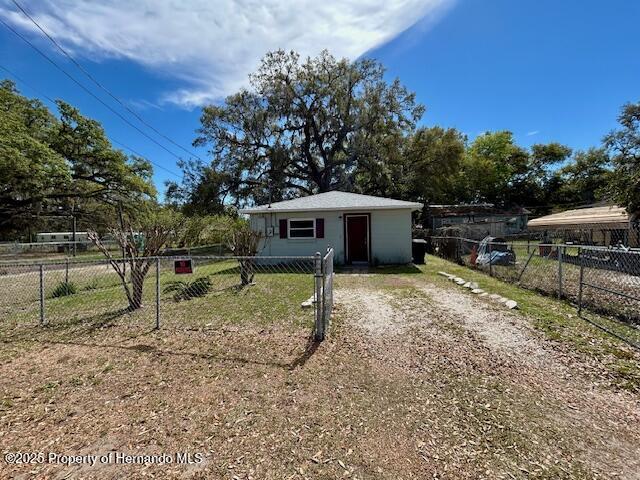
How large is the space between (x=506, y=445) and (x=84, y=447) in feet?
10.8

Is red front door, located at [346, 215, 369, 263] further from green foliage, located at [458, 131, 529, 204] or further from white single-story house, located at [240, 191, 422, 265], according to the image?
green foliage, located at [458, 131, 529, 204]

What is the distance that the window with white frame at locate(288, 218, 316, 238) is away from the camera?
1346 centimetres

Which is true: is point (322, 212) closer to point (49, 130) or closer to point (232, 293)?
point (232, 293)

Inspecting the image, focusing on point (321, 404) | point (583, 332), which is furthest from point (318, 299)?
point (583, 332)

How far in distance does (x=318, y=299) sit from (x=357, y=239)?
929 centimetres

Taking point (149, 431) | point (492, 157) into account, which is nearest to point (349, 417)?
point (149, 431)

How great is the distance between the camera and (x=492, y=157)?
3969 centimetres

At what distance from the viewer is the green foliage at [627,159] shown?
34.7 ft

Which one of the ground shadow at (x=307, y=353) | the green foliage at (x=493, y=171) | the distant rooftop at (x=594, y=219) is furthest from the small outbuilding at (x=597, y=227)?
the green foliage at (x=493, y=171)

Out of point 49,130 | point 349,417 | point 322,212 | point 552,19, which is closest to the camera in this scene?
point 349,417

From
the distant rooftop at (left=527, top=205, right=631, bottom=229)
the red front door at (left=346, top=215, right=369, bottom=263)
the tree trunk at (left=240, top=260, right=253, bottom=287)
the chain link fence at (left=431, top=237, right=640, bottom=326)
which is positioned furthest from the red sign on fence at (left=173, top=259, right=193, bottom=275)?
the distant rooftop at (left=527, top=205, right=631, bottom=229)

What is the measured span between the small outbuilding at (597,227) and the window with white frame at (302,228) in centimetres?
1128

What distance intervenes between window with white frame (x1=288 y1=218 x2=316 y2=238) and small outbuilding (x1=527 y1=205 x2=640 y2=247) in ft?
37.0

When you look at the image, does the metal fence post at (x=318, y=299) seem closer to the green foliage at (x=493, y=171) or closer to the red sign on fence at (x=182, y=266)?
the red sign on fence at (x=182, y=266)
